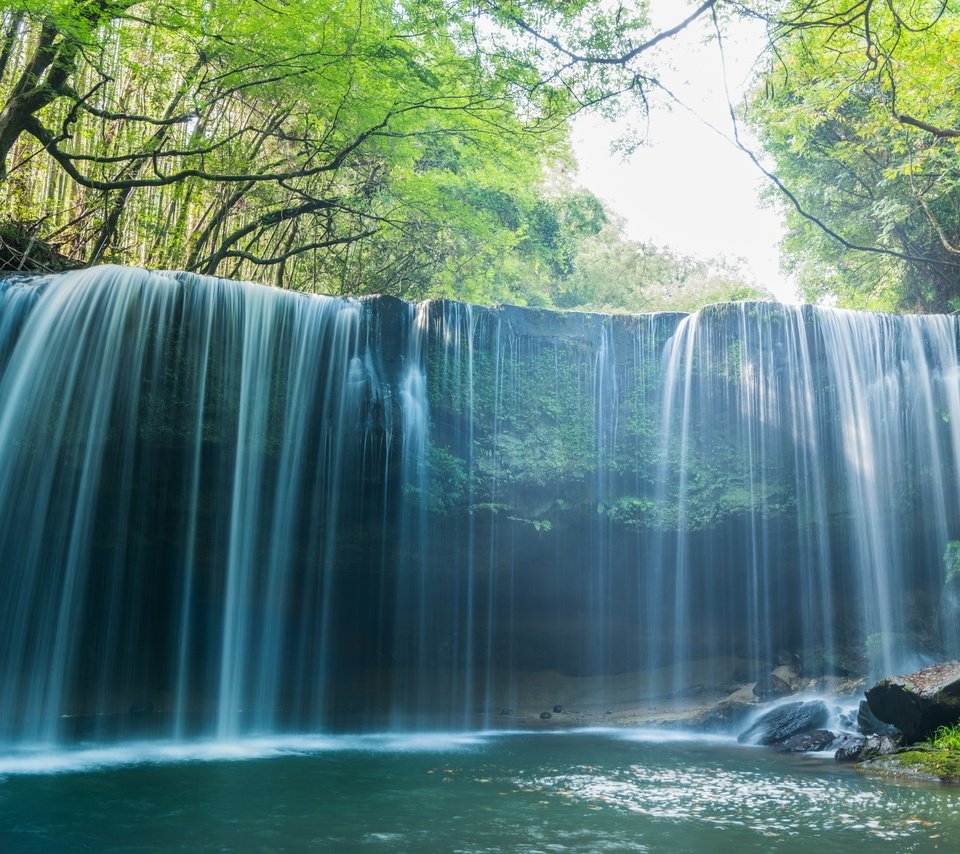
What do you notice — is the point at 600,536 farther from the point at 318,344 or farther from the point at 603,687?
the point at 318,344

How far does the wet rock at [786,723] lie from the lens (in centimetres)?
1010

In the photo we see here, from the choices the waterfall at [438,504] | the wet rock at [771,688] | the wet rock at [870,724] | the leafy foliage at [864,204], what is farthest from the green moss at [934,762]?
the leafy foliage at [864,204]

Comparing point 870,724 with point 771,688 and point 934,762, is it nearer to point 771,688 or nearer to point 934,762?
point 934,762

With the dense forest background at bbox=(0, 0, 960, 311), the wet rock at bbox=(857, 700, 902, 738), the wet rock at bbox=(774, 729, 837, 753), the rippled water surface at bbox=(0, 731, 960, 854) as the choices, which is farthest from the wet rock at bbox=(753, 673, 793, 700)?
the dense forest background at bbox=(0, 0, 960, 311)

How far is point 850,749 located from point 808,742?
983 millimetres

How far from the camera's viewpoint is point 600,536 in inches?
514

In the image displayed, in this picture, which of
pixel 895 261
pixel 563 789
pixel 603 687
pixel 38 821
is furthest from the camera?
pixel 895 261

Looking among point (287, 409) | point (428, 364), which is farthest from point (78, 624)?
point (428, 364)

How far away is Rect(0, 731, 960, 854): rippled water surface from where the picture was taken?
5141 mm

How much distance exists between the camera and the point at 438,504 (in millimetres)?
12172

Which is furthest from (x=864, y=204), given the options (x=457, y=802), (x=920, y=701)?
(x=457, y=802)

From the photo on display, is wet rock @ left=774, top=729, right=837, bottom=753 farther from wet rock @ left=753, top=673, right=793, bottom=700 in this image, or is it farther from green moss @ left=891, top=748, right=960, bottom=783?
wet rock @ left=753, top=673, right=793, bottom=700

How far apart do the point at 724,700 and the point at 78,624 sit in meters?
9.20

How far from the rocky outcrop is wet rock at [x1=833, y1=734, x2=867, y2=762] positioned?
116 centimetres
